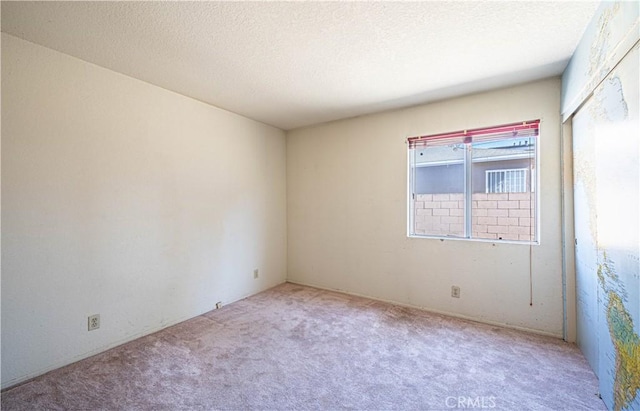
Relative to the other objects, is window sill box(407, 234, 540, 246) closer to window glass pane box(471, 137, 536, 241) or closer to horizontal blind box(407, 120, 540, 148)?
window glass pane box(471, 137, 536, 241)

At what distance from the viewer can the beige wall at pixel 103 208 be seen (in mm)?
1885

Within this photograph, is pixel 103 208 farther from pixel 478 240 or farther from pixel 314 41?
pixel 478 240

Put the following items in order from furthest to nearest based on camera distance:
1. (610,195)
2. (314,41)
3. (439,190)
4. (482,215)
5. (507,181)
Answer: (439,190)
(482,215)
(507,181)
(314,41)
(610,195)

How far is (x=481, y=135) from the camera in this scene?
290 centimetres

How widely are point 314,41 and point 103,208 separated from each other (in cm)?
213

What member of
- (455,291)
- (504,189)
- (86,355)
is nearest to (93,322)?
(86,355)

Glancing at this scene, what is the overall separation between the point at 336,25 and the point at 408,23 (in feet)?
1.48

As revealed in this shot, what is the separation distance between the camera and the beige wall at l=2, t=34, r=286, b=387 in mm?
1885

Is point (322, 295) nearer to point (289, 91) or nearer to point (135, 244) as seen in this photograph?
point (135, 244)

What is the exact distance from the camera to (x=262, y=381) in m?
1.89

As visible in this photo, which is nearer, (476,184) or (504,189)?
(504,189)

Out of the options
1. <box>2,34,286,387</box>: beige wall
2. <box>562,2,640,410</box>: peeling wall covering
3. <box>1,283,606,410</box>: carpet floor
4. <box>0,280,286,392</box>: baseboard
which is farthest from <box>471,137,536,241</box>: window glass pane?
<box>0,280,286,392</box>: baseboard

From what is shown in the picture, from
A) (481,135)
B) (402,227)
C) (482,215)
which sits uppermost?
(481,135)

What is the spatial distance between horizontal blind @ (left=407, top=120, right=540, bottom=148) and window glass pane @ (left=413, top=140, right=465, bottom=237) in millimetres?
61
